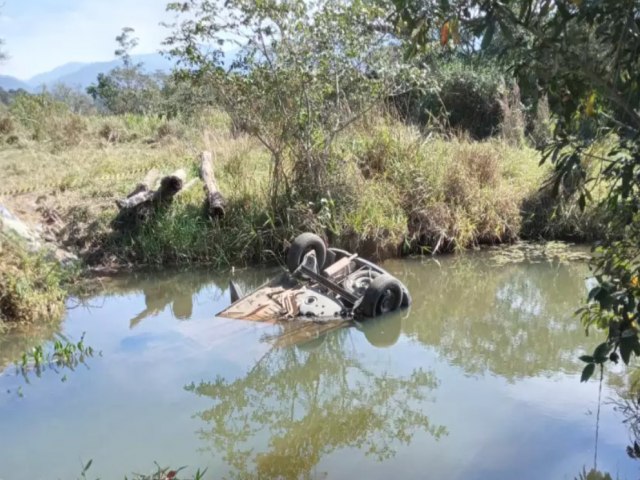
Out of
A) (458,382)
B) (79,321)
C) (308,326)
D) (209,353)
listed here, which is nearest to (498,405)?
(458,382)

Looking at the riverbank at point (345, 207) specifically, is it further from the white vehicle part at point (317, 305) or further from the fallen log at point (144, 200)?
the white vehicle part at point (317, 305)

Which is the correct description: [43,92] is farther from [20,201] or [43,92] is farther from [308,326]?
[308,326]

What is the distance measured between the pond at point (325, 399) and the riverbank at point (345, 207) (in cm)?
156

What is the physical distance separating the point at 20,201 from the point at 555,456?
8.16m

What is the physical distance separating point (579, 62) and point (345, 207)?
6.41m

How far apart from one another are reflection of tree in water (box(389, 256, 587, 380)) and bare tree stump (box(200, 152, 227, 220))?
2.68m

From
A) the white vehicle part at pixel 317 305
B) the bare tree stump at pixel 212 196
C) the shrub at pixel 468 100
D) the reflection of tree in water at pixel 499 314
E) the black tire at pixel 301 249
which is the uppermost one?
the shrub at pixel 468 100

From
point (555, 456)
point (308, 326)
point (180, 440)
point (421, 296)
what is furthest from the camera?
point (421, 296)

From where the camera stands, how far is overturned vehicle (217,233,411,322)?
20.6 ft

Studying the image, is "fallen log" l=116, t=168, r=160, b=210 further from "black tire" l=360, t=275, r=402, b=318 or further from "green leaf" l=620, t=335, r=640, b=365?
"green leaf" l=620, t=335, r=640, b=365

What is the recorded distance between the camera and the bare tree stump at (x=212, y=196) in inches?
352

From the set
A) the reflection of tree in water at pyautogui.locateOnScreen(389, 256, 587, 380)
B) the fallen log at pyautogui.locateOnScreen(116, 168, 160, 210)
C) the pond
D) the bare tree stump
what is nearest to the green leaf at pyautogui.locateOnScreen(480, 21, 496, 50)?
the pond

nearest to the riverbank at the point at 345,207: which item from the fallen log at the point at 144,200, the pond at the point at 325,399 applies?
the fallen log at the point at 144,200

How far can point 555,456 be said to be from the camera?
3895mm
